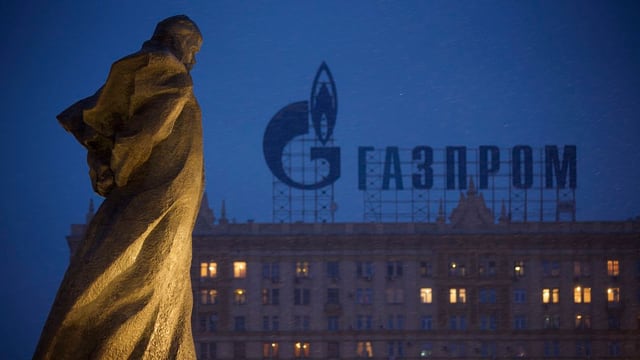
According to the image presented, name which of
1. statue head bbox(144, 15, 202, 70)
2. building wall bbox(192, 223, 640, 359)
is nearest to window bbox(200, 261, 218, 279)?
building wall bbox(192, 223, 640, 359)

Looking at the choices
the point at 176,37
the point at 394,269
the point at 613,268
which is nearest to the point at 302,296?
the point at 394,269

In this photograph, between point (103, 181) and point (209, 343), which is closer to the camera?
point (103, 181)

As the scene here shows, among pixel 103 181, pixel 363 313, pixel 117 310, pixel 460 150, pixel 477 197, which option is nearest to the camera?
pixel 117 310

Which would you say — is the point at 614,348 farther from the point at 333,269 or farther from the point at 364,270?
the point at 333,269

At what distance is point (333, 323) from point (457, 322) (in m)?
10.7

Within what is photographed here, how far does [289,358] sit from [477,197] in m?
23.1

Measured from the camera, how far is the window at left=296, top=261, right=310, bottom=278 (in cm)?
7719

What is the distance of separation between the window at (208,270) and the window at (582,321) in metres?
31.5

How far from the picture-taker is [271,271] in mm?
77500

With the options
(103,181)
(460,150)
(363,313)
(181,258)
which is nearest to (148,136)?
(103,181)

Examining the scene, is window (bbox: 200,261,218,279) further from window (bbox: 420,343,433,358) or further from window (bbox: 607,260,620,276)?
window (bbox: 607,260,620,276)

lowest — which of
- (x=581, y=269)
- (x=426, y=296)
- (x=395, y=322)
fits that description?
(x=395, y=322)

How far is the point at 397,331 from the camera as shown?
74875 millimetres

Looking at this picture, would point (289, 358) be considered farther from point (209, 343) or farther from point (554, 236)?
point (554, 236)
